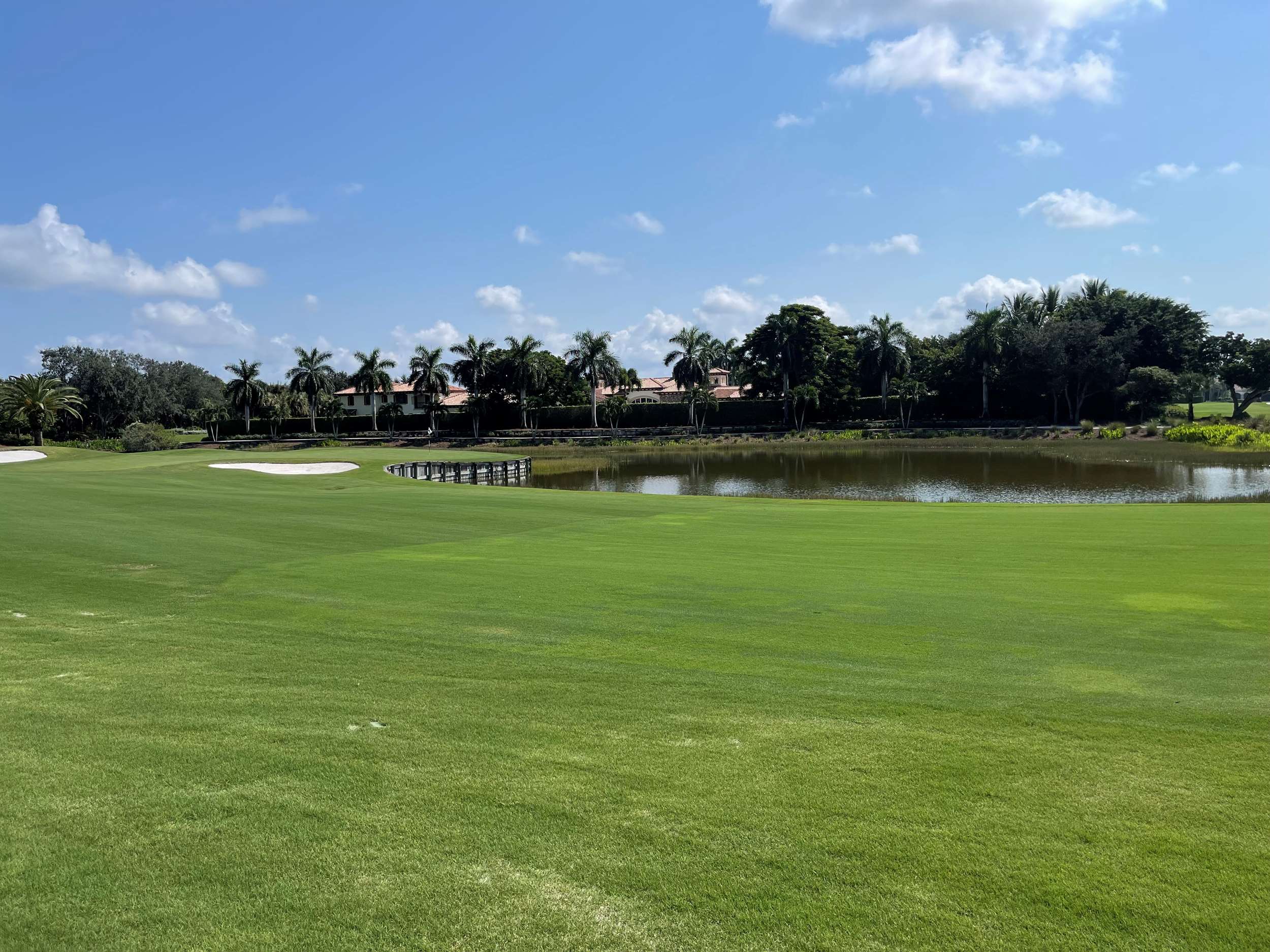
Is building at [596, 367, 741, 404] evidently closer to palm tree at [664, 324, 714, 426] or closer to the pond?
palm tree at [664, 324, 714, 426]

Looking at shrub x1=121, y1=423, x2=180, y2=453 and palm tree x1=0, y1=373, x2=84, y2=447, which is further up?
palm tree x1=0, y1=373, x2=84, y2=447

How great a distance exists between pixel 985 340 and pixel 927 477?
48.1 metres

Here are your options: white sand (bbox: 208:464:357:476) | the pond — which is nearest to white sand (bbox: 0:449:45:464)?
white sand (bbox: 208:464:357:476)

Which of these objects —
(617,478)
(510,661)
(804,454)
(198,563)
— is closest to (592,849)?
(510,661)

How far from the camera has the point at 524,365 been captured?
101 metres

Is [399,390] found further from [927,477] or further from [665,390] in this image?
[927,477]

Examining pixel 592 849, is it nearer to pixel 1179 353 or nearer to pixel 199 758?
pixel 199 758

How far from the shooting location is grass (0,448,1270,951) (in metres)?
4.04

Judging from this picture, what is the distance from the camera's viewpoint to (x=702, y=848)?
15.0 feet

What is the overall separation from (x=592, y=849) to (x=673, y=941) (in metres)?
0.82

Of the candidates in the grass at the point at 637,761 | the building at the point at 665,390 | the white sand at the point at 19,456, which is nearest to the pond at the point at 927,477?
the grass at the point at 637,761

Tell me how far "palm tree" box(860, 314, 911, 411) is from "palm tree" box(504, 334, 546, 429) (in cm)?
3717

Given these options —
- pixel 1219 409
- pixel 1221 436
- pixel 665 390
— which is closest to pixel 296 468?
pixel 1221 436

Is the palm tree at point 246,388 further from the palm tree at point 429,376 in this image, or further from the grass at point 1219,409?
the grass at point 1219,409
